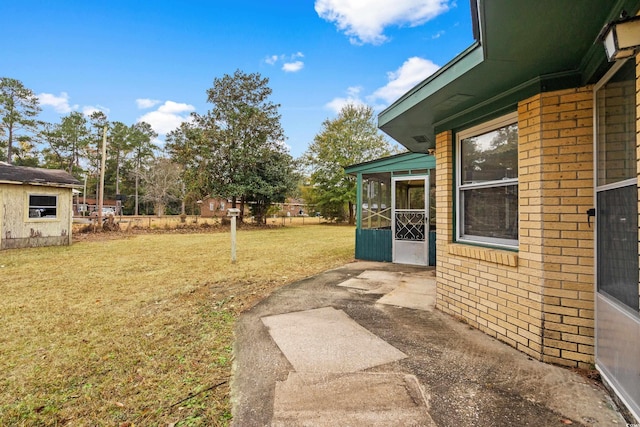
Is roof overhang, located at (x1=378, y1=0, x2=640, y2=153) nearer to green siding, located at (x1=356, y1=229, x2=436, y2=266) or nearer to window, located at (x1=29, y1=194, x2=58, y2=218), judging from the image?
green siding, located at (x1=356, y1=229, x2=436, y2=266)

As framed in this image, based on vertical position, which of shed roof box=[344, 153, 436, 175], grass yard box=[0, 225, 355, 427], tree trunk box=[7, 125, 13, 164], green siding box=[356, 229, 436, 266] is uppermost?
tree trunk box=[7, 125, 13, 164]

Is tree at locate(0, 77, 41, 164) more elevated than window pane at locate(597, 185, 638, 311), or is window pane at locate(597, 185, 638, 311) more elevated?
tree at locate(0, 77, 41, 164)

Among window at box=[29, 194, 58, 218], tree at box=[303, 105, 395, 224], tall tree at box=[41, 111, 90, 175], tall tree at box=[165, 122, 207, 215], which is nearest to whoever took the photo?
window at box=[29, 194, 58, 218]

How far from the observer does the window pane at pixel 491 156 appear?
2.83 meters

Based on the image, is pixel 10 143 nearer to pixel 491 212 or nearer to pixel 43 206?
pixel 43 206

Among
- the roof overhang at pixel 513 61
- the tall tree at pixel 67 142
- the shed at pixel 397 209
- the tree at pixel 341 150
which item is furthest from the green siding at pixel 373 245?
the tall tree at pixel 67 142

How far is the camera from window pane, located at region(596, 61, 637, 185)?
1.77 m

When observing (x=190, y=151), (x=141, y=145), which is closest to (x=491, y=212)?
(x=190, y=151)

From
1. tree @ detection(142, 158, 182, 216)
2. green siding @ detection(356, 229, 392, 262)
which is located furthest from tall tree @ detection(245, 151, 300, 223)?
tree @ detection(142, 158, 182, 216)

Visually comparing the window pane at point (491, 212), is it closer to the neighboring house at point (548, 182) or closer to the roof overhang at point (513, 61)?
the neighboring house at point (548, 182)

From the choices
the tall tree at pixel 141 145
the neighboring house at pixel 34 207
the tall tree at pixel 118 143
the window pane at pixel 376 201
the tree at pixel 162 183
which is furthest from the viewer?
the tall tree at pixel 141 145

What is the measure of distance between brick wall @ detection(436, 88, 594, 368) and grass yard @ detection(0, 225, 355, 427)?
8.33 feet

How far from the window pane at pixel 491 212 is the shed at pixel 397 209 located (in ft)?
11.2

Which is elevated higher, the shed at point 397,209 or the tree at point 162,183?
the tree at point 162,183
